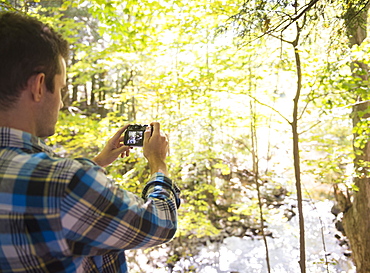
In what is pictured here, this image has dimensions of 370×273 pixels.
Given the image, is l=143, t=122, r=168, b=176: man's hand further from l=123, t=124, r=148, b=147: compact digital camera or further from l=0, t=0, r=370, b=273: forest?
l=0, t=0, r=370, b=273: forest

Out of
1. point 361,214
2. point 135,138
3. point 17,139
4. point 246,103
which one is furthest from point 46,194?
point 361,214

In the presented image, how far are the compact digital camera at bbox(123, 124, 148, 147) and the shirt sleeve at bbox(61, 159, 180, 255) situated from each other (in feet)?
1.57

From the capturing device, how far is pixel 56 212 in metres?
0.61

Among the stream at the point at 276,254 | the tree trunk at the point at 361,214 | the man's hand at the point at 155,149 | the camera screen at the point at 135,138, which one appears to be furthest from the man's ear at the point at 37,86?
the stream at the point at 276,254

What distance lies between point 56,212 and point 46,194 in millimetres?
42

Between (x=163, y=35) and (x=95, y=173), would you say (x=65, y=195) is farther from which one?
(x=163, y=35)

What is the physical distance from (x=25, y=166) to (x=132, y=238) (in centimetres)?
28

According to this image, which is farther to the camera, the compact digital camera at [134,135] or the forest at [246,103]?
the forest at [246,103]

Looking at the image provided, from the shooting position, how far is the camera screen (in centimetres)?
121

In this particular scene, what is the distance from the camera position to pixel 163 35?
12.3ft

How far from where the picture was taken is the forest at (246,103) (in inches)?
98.3

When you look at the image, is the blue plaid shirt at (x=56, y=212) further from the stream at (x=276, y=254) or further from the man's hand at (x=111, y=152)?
the stream at (x=276, y=254)

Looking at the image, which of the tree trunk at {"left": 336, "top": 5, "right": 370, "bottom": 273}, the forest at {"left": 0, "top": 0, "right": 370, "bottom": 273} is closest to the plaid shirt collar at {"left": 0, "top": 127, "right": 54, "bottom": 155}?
the forest at {"left": 0, "top": 0, "right": 370, "bottom": 273}

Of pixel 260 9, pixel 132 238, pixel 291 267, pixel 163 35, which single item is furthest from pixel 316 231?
pixel 132 238
